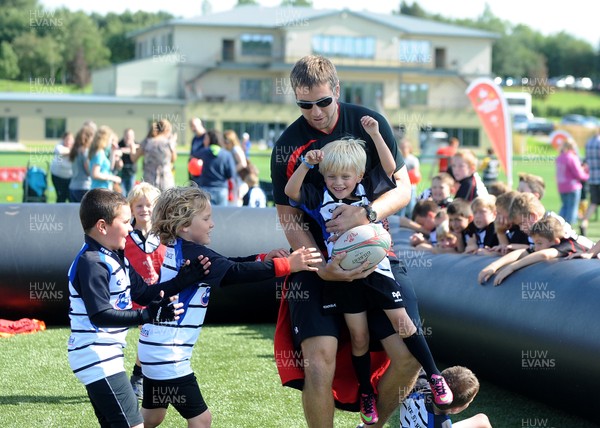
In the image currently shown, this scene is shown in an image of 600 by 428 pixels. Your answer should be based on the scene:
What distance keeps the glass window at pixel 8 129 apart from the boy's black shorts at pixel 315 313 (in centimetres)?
5378

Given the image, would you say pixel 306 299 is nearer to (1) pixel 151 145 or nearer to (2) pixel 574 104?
(1) pixel 151 145

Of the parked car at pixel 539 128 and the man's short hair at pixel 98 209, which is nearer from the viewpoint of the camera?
the man's short hair at pixel 98 209

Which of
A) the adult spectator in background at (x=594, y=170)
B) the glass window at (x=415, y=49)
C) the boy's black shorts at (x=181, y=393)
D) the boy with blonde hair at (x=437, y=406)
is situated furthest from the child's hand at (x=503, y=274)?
the glass window at (x=415, y=49)

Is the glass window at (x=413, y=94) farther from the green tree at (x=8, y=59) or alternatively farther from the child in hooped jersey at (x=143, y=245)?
the child in hooped jersey at (x=143, y=245)

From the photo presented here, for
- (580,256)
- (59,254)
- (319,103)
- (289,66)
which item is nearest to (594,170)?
(580,256)

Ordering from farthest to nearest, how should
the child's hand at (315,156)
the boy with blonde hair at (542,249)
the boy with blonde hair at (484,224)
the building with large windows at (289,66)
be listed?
the building with large windows at (289,66), the boy with blonde hair at (484,224), the boy with blonde hair at (542,249), the child's hand at (315,156)

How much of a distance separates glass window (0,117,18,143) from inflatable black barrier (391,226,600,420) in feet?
172

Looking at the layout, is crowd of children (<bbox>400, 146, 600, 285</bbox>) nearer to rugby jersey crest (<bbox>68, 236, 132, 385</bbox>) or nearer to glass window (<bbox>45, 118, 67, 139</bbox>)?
rugby jersey crest (<bbox>68, 236, 132, 385</bbox>)

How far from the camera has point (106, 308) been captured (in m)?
4.50

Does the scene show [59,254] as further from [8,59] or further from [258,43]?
[8,59]

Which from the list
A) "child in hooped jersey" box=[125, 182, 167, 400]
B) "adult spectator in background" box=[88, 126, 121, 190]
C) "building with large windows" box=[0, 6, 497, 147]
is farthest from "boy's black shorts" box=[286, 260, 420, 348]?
"building with large windows" box=[0, 6, 497, 147]

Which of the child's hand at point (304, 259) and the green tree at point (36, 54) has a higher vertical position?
the green tree at point (36, 54)

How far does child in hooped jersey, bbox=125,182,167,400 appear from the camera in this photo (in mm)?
6715

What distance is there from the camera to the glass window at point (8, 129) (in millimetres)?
56419
